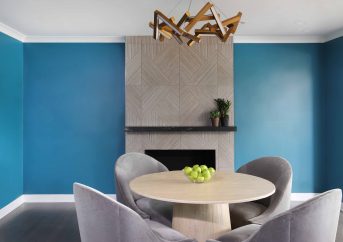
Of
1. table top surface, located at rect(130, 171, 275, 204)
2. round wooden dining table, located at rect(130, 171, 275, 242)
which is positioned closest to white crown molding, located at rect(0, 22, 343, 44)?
table top surface, located at rect(130, 171, 275, 204)

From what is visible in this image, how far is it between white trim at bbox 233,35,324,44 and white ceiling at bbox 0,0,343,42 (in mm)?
75

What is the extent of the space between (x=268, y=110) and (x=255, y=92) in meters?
0.32

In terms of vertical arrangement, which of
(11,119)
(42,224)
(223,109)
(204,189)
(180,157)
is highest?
(223,109)

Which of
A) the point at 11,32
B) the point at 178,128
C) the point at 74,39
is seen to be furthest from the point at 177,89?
the point at 11,32

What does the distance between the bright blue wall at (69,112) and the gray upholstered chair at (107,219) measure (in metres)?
3.05

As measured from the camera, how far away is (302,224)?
168 centimetres

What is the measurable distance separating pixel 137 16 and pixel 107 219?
102 inches

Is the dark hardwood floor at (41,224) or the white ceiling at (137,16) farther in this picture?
the dark hardwood floor at (41,224)

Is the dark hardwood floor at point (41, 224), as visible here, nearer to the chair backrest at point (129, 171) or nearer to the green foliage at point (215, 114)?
the chair backrest at point (129, 171)

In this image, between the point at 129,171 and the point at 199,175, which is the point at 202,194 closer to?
the point at 199,175

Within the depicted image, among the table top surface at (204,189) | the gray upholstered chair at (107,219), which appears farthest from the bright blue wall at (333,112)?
the gray upholstered chair at (107,219)

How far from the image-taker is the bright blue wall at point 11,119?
422 cm

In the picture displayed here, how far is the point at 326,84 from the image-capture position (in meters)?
4.89

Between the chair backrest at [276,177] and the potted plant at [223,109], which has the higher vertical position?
the potted plant at [223,109]
